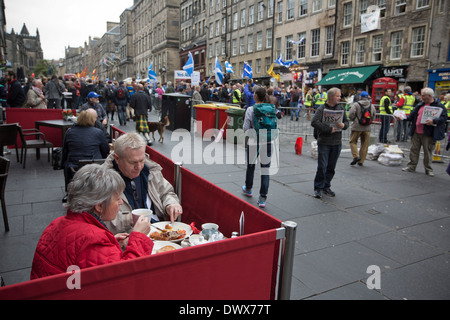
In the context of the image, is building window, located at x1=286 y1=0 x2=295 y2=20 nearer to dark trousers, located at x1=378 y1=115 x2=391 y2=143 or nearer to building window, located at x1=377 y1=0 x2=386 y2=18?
building window, located at x1=377 y1=0 x2=386 y2=18

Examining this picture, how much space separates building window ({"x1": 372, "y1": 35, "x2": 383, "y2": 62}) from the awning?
969 mm

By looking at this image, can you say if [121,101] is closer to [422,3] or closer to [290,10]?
[422,3]

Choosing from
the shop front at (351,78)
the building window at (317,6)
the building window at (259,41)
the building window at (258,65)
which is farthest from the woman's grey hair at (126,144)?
the building window at (259,41)

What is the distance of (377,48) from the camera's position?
82.3 ft

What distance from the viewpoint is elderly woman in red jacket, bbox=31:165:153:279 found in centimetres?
171

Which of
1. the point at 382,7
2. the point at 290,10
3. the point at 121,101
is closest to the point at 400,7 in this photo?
the point at 382,7

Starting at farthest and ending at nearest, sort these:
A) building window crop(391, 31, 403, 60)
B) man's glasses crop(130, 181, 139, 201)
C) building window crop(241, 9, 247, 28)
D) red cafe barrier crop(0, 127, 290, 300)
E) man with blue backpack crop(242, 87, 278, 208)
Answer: building window crop(241, 9, 247, 28) → building window crop(391, 31, 403, 60) → man with blue backpack crop(242, 87, 278, 208) → man's glasses crop(130, 181, 139, 201) → red cafe barrier crop(0, 127, 290, 300)

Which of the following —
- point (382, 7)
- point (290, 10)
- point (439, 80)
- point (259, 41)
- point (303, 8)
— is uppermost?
point (290, 10)

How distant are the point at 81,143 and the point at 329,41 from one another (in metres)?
28.8

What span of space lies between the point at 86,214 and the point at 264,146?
4464mm

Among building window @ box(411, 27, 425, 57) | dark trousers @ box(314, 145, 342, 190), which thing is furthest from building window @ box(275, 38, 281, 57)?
dark trousers @ box(314, 145, 342, 190)

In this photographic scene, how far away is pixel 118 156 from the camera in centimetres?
295

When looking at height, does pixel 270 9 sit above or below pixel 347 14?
above

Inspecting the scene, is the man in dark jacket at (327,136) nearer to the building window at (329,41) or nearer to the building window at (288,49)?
the building window at (329,41)
